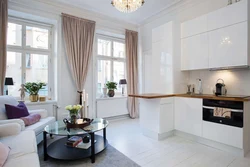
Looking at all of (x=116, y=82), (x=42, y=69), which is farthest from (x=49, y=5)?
(x=116, y=82)

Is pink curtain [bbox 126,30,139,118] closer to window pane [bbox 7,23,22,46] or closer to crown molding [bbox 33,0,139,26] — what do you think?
crown molding [bbox 33,0,139,26]

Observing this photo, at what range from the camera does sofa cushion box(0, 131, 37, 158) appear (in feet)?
5.02

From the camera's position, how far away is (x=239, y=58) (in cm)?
251

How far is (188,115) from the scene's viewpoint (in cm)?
293

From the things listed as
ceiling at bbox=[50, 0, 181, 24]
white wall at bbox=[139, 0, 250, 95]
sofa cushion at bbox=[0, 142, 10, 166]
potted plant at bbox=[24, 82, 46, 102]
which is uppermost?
ceiling at bbox=[50, 0, 181, 24]

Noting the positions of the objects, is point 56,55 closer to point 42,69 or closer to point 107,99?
point 42,69

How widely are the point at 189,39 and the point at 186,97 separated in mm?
1328

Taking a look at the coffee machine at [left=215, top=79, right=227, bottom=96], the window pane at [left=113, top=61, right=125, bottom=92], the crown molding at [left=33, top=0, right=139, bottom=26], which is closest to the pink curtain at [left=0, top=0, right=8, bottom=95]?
the crown molding at [left=33, top=0, right=139, bottom=26]

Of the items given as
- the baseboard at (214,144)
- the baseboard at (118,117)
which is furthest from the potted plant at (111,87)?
the baseboard at (214,144)

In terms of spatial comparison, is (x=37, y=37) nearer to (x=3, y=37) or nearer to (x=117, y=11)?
(x=3, y=37)

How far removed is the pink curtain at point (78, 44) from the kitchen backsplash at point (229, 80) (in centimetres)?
288

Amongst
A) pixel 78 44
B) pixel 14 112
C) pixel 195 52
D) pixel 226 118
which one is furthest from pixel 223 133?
pixel 78 44

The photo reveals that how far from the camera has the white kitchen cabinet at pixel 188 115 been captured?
277 centimetres

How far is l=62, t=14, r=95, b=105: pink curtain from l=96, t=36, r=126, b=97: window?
2.05 ft
